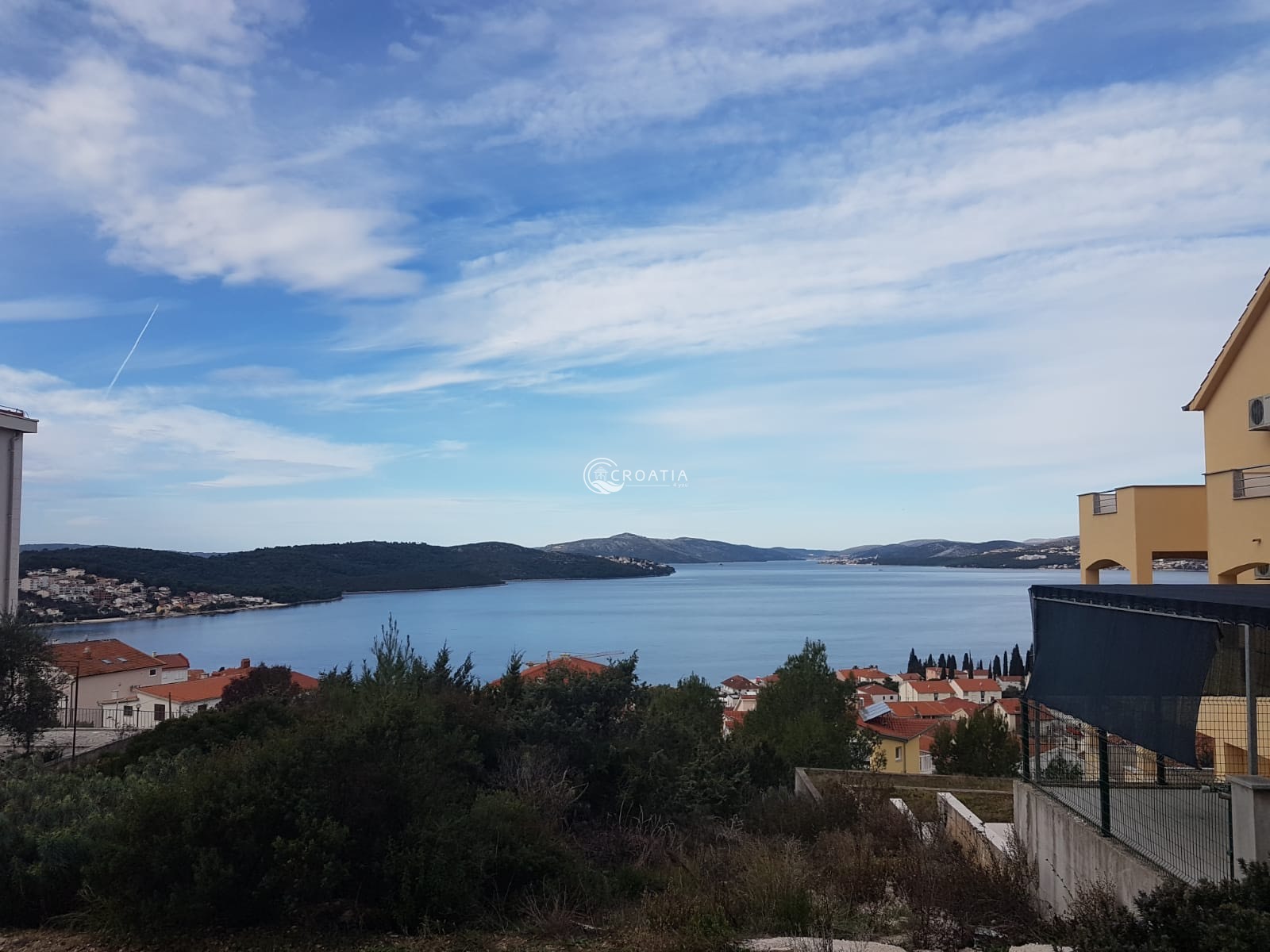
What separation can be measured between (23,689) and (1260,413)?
22.6 meters

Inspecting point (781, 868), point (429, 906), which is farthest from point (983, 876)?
point (429, 906)

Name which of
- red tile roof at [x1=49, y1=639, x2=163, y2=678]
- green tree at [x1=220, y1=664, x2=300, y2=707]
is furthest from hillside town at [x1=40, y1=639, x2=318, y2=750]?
green tree at [x1=220, y1=664, x2=300, y2=707]

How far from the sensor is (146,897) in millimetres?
6309

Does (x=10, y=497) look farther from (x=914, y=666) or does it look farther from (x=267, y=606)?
(x=267, y=606)

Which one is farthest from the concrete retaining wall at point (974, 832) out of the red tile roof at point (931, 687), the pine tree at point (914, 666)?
the pine tree at point (914, 666)

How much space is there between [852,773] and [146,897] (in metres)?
12.2

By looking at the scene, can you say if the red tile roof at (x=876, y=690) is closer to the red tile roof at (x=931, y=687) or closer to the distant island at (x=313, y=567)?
the red tile roof at (x=931, y=687)

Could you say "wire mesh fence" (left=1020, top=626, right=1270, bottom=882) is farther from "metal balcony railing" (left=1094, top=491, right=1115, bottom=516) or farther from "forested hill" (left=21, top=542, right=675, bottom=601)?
"forested hill" (left=21, top=542, right=675, bottom=601)

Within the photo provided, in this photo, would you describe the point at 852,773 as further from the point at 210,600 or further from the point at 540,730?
the point at 210,600

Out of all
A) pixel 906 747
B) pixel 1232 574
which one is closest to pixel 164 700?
pixel 906 747

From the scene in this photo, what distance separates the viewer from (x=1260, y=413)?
10156mm

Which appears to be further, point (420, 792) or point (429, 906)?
point (420, 792)

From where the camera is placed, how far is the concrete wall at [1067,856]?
587 cm

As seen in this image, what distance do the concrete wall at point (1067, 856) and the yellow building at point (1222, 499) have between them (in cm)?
471
